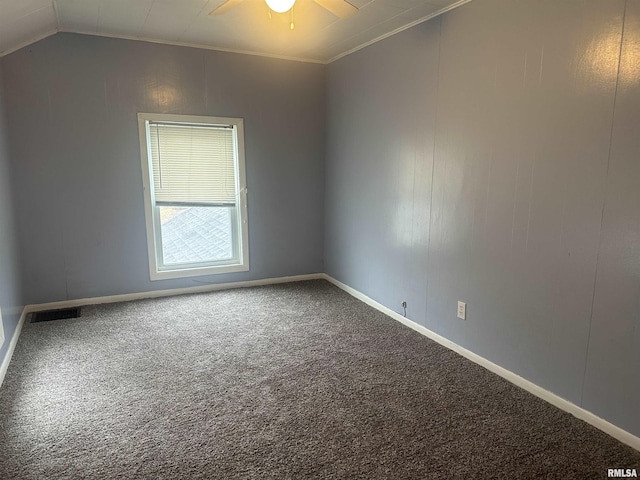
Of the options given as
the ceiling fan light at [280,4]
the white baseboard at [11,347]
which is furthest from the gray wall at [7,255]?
the ceiling fan light at [280,4]

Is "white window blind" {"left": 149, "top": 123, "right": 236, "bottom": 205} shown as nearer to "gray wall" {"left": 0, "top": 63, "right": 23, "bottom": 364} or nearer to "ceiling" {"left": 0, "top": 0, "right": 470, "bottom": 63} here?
"ceiling" {"left": 0, "top": 0, "right": 470, "bottom": 63}

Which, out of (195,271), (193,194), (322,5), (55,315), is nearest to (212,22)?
(322,5)

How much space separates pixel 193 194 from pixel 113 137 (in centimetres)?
89

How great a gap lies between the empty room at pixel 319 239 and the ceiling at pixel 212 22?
3cm

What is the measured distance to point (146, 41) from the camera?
390 cm

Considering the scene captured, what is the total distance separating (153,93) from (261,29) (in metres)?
1.23

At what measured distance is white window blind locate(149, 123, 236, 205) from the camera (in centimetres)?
418

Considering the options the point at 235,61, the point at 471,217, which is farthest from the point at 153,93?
the point at 471,217

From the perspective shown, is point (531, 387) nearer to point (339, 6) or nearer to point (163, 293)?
point (339, 6)

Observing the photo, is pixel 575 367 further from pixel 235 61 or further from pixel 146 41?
pixel 146 41

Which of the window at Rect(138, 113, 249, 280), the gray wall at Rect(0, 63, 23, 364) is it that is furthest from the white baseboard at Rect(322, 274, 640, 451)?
the gray wall at Rect(0, 63, 23, 364)

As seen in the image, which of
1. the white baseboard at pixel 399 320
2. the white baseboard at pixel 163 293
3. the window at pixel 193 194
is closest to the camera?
the white baseboard at pixel 399 320

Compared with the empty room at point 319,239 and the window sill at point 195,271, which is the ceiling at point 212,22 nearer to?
the empty room at point 319,239

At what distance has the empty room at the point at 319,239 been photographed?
6.61ft
